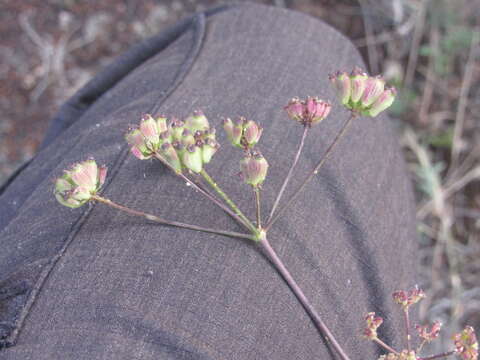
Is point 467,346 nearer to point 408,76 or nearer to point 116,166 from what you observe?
A: point 116,166

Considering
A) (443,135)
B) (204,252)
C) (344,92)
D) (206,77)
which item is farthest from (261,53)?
(443,135)

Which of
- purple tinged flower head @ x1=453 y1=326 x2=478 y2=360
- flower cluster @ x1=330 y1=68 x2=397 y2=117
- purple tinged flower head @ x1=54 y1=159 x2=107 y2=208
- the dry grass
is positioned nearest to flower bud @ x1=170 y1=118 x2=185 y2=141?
purple tinged flower head @ x1=54 y1=159 x2=107 y2=208

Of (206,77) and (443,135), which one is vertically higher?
(443,135)

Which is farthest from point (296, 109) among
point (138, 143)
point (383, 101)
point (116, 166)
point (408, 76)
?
point (408, 76)

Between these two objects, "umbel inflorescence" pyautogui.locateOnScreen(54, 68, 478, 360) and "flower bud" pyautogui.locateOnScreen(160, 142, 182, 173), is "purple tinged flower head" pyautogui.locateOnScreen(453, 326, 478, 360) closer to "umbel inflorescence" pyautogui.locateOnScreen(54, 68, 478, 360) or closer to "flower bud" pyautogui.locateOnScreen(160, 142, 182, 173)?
"umbel inflorescence" pyautogui.locateOnScreen(54, 68, 478, 360)

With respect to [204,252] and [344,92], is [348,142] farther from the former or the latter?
[204,252]

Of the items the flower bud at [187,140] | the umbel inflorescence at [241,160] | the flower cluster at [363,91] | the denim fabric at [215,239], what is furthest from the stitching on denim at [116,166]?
the flower cluster at [363,91]
